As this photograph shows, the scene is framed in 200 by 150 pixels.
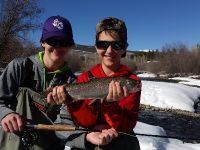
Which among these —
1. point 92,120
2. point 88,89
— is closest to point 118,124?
point 92,120

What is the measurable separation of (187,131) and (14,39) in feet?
51.0

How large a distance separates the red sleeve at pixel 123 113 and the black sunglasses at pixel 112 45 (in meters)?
0.41

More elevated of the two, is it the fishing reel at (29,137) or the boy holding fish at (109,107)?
the boy holding fish at (109,107)

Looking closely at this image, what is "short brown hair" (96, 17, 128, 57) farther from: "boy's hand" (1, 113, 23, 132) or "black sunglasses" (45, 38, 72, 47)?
"boy's hand" (1, 113, 23, 132)

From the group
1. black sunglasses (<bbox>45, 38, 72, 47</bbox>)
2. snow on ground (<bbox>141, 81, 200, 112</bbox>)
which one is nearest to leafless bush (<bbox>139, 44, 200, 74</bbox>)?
snow on ground (<bbox>141, 81, 200, 112</bbox>)

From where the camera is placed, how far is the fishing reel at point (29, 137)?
3.10 meters

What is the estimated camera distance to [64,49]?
11.0ft

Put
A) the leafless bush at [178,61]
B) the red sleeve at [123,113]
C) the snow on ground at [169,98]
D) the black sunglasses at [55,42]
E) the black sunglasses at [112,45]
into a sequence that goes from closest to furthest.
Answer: the red sleeve at [123,113]
the black sunglasses at [112,45]
the black sunglasses at [55,42]
the snow on ground at [169,98]
the leafless bush at [178,61]

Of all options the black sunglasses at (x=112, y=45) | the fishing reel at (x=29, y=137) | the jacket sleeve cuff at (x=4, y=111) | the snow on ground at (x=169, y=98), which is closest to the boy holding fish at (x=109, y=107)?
the black sunglasses at (x=112, y=45)

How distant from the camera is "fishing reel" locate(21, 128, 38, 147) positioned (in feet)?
10.2

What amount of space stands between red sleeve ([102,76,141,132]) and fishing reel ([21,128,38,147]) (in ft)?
2.28

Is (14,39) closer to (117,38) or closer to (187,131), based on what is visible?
(187,131)

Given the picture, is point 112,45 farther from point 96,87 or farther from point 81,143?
point 81,143

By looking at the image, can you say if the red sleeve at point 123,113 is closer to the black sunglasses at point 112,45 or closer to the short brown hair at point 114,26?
the black sunglasses at point 112,45
